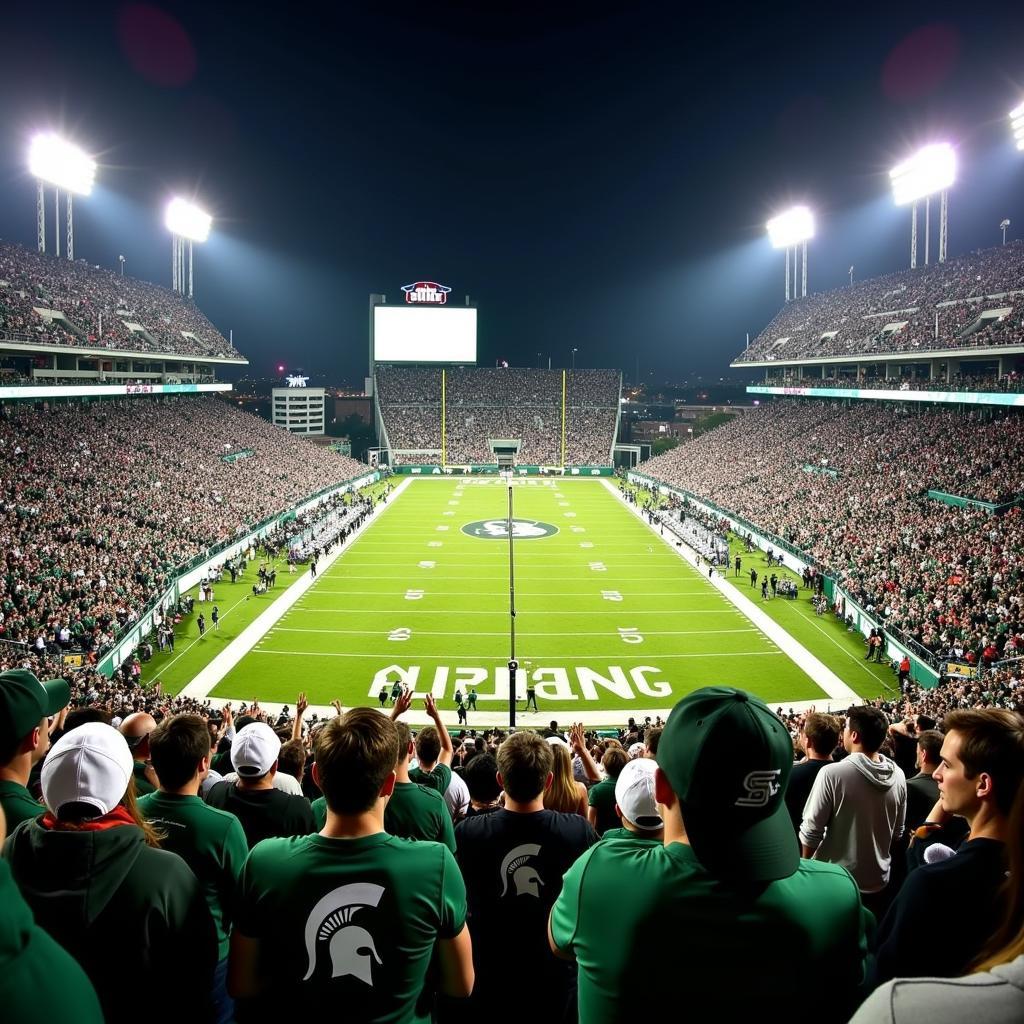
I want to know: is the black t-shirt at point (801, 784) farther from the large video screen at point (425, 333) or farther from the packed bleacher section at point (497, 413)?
the large video screen at point (425, 333)

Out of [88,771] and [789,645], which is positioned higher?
[88,771]

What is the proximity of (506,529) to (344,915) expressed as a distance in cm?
4491

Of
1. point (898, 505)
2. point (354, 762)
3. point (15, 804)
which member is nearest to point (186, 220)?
point (898, 505)

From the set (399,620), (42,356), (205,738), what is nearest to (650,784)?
(205,738)

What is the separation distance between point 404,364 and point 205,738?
92.8 meters

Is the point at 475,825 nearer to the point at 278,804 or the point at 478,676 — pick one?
the point at 278,804

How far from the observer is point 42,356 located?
4553 cm

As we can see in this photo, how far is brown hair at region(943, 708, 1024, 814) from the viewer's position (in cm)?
290

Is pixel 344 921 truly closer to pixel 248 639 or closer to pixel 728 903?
pixel 728 903

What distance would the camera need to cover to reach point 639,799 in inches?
142

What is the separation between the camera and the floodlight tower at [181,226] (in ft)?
221

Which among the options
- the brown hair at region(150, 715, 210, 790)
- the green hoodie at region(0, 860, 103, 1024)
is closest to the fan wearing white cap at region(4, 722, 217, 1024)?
the green hoodie at region(0, 860, 103, 1024)

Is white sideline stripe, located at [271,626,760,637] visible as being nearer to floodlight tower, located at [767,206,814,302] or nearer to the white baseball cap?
the white baseball cap

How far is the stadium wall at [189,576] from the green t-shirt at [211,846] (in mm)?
19076
